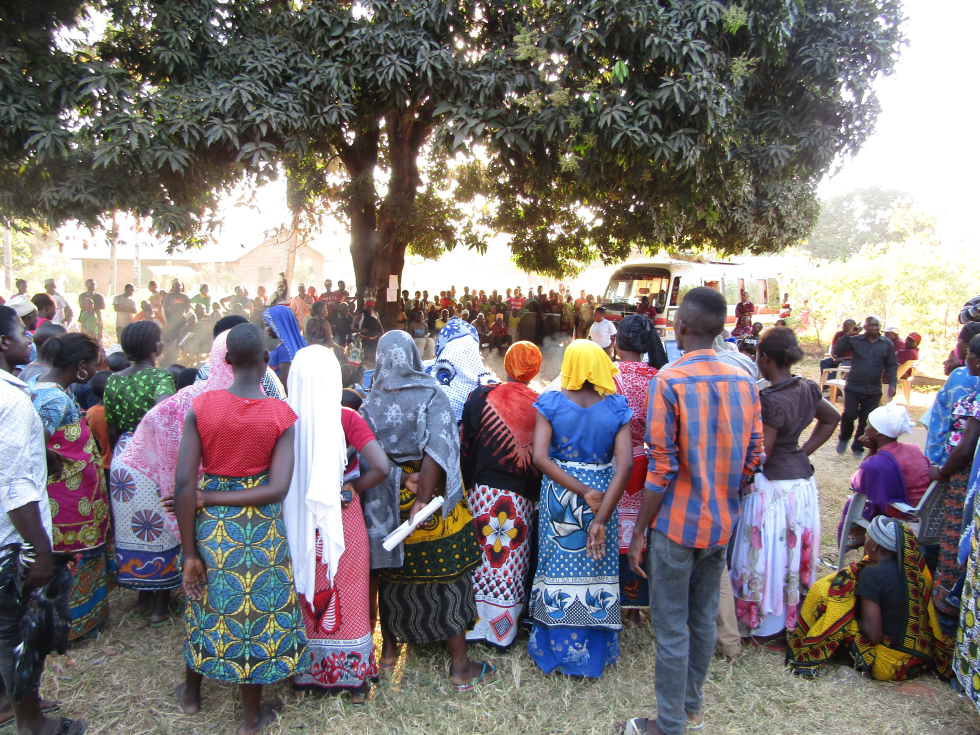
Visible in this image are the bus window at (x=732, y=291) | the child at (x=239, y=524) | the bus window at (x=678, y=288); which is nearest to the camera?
the child at (x=239, y=524)

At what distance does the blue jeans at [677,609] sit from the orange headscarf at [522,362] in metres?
1.09

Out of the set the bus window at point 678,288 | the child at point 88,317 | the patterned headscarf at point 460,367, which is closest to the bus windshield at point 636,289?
the bus window at point 678,288

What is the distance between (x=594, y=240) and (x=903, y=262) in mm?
10353

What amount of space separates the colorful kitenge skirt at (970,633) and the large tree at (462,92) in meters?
5.94

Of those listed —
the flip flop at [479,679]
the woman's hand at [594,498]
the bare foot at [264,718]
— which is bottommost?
the flip flop at [479,679]

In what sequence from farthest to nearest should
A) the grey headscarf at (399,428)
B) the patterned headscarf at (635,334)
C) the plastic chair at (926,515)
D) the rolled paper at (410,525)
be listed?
the patterned headscarf at (635,334) → the plastic chair at (926,515) → the grey headscarf at (399,428) → the rolled paper at (410,525)

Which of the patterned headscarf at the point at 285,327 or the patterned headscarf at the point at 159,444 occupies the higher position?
the patterned headscarf at the point at 285,327

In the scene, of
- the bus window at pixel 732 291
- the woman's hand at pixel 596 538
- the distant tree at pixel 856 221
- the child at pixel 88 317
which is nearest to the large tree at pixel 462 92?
the child at pixel 88 317

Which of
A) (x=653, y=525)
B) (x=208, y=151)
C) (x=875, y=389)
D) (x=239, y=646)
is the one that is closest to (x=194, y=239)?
(x=208, y=151)

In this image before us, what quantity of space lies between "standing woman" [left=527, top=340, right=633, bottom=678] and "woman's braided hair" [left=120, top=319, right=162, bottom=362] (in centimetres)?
229

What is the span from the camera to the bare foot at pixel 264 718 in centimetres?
267

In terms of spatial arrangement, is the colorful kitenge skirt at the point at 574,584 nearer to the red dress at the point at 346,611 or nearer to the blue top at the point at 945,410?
the red dress at the point at 346,611

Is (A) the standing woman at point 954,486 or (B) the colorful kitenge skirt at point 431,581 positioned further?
(A) the standing woman at point 954,486

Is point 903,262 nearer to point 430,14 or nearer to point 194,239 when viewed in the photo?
point 430,14
